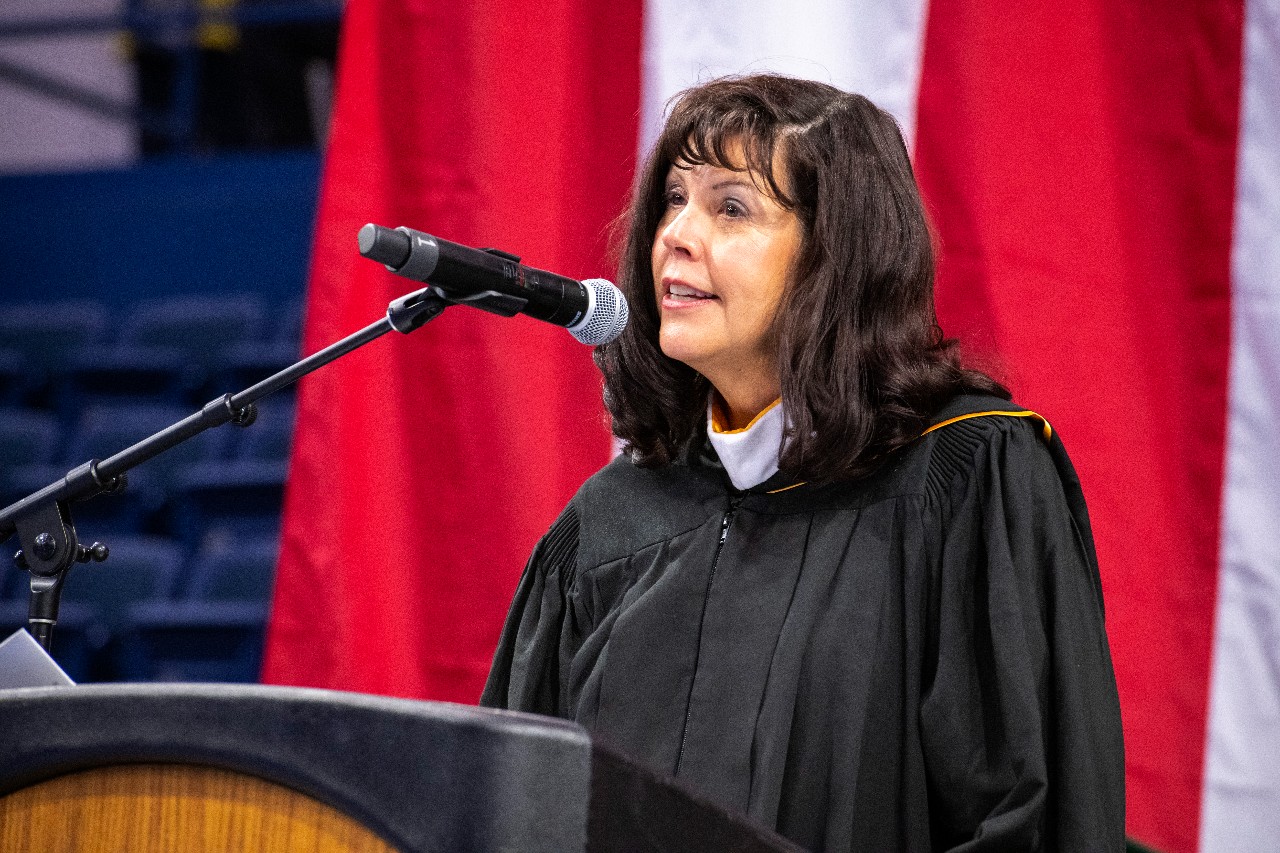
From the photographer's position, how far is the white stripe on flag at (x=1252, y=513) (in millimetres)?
2152

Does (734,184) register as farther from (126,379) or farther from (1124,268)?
(126,379)

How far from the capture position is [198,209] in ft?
18.3

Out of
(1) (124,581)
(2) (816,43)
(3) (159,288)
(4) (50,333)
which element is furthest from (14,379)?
(2) (816,43)

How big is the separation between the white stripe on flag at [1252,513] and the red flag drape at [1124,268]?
3 cm

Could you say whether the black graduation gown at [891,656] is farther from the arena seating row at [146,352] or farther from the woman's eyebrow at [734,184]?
the arena seating row at [146,352]

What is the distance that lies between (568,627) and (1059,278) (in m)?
1.13

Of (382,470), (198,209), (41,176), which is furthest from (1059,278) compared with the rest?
(41,176)

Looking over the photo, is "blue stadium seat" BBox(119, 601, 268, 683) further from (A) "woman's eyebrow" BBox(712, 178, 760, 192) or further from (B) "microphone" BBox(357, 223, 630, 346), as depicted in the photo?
(B) "microphone" BBox(357, 223, 630, 346)

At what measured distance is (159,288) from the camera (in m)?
5.71

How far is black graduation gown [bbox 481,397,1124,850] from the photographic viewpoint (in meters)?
1.39

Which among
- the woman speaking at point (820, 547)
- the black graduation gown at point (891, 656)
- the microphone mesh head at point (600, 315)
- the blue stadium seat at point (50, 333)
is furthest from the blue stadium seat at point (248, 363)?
the microphone mesh head at point (600, 315)

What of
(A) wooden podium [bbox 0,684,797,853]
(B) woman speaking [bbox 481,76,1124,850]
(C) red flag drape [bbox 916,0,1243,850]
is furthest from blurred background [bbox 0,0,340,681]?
(A) wooden podium [bbox 0,684,797,853]

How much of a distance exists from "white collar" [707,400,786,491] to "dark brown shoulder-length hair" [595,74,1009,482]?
49 mm

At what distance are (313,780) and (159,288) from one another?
5.37 m
